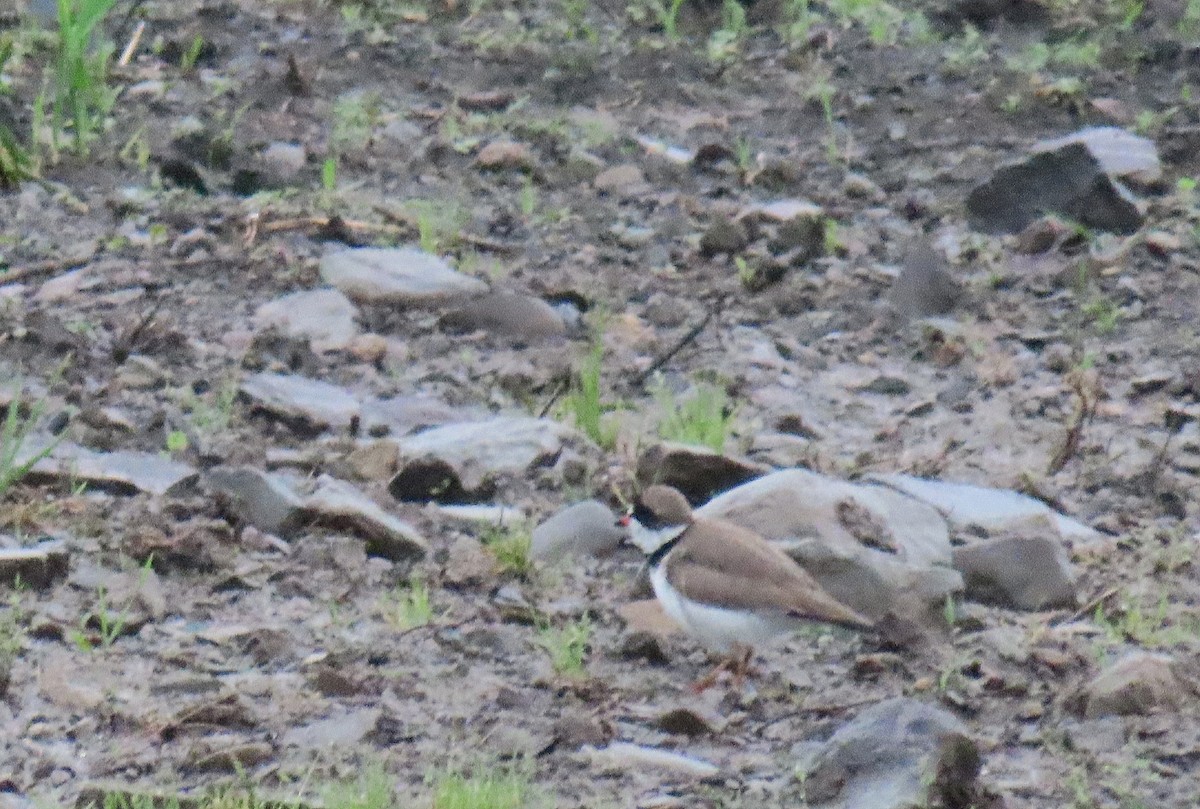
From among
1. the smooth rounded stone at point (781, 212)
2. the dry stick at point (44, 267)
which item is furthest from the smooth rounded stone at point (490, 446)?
the smooth rounded stone at point (781, 212)

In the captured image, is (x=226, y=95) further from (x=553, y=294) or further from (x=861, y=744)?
(x=861, y=744)

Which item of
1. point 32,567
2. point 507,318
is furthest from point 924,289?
Result: point 32,567

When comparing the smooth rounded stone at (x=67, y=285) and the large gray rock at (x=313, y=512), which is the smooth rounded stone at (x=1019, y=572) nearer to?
the large gray rock at (x=313, y=512)

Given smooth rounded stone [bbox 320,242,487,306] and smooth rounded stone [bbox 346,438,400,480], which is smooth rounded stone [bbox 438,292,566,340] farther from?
smooth rounded stone [bbox 346,438,400,480]

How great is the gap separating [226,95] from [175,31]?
2.49ft

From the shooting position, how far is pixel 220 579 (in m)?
4.83

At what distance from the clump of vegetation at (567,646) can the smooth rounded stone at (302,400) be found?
1436 millimetres

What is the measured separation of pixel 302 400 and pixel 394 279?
1.07 m

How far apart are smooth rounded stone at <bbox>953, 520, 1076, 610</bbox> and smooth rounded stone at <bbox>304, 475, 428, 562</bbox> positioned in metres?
1.39

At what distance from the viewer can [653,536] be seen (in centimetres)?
490

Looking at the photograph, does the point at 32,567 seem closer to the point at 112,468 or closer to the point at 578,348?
the point at 112,468

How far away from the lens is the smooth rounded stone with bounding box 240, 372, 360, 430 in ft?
19.2

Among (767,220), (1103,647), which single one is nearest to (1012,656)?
(1103,647)

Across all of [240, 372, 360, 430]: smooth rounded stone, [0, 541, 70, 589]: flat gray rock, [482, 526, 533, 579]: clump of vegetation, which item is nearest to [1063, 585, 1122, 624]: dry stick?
[482, 526, 533, 579]: clump of vegetation
